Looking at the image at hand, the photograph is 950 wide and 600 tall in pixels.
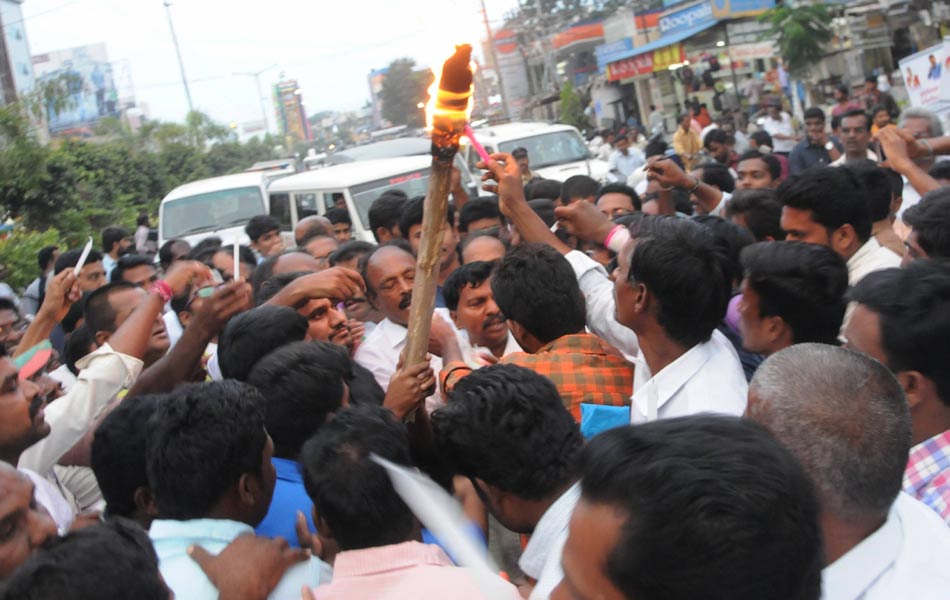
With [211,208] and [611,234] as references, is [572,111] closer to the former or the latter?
[211,208]

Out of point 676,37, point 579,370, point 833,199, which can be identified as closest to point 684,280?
point 579,370

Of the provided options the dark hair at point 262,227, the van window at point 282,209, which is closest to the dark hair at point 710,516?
the dark hair at point 262,227

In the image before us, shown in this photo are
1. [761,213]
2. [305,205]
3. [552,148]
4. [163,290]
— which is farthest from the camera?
[552,148]

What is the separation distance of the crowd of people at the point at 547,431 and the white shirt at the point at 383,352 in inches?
0.7

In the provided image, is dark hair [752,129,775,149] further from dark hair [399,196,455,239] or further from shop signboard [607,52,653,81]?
shop signboard [607,52,653,81]

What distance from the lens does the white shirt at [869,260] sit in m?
3.93

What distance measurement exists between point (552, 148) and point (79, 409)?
1278 centimetres

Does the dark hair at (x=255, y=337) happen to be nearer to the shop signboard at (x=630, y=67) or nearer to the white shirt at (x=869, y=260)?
the white shirt at (x=869, y=260)

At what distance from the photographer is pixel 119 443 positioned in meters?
2.73

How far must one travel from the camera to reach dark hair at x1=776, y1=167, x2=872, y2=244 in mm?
3980

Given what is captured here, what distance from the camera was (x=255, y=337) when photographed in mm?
3479

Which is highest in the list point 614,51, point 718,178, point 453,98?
point 614,51

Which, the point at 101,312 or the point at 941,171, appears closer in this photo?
the point at 101,312

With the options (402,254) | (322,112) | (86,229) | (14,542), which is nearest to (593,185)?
(402,254)
